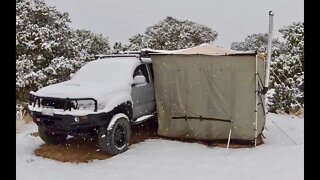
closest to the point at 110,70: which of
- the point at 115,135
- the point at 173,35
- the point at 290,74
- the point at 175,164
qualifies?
the point at 115,135

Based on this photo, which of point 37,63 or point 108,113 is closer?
point 108,113

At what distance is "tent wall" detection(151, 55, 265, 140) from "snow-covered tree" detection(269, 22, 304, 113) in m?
5.96

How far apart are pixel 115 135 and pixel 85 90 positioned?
99 cm

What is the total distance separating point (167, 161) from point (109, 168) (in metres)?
1.01

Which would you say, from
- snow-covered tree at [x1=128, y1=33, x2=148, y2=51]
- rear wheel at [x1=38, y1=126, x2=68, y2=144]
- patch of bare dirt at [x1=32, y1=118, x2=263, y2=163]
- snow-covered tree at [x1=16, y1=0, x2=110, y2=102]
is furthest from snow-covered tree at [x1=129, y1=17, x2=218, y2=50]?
rear wheel at [x1=38, y1=126, x2=68, y2=144]

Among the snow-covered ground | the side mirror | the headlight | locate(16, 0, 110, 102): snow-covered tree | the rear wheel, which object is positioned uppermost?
locate(16, 0, 110, 102): snow-covered tree

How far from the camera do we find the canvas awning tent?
7.40 meters

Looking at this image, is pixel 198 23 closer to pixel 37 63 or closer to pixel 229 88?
pixel 37 63

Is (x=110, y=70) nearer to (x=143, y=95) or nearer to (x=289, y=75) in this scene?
(x=143, y=95)

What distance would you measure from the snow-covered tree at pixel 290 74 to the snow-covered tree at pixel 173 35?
27.5 ft

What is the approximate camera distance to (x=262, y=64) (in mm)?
8102

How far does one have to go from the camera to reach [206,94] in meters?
7.73

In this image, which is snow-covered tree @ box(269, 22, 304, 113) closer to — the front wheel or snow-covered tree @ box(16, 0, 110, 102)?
snow-covered tree @ box(16, 0, 110, 102)
